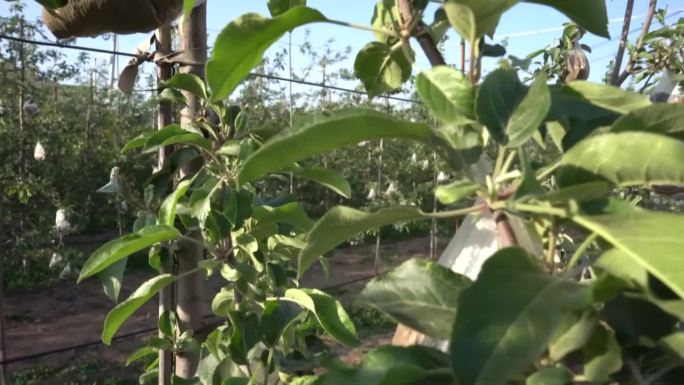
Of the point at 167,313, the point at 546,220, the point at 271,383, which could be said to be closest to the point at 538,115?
the point at 546,220

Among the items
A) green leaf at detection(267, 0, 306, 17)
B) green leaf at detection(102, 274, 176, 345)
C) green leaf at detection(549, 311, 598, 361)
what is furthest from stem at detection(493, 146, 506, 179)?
green leaf at detection(102, 274, 176, 345)

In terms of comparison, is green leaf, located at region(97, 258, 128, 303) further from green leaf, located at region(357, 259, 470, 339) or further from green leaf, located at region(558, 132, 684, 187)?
green leaf, located at region(558, 132, 684, 187)

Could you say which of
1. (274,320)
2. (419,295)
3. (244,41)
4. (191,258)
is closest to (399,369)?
(419,295)

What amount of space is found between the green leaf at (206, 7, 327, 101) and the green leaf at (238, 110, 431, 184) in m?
0.12

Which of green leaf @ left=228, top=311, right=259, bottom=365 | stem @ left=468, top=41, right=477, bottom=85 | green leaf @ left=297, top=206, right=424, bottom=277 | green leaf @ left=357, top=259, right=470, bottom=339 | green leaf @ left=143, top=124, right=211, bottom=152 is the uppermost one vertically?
stem @ left=468, top=41, right=477, bottom=85

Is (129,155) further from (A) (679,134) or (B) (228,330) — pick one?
(A) (679,134)

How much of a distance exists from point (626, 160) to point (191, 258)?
2.68 ft

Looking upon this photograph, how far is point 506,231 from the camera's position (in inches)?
17.2

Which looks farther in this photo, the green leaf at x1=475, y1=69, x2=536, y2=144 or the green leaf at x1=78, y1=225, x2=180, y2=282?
the green leaf at x1=78, y1=225, x2=180, y2=282

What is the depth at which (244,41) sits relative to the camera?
489 millimetres

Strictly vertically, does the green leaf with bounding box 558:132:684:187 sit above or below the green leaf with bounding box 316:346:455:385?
above

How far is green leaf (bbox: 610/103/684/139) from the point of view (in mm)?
402

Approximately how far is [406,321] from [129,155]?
6.76 meters

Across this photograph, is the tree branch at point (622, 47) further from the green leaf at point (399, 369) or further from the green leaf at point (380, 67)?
the green leaf at point (399, 369)
